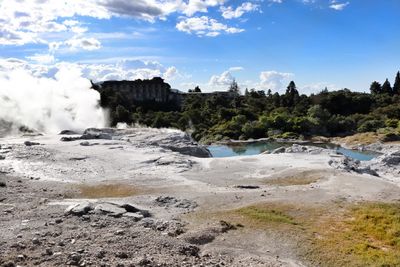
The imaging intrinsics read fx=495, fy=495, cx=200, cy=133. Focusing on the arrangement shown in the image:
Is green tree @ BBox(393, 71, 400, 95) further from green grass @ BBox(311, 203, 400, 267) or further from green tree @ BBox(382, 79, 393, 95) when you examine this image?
green grass @ BBox(311, 203, 400, 267)

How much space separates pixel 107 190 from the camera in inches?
1299

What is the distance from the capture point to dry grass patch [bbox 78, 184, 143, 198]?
31.7 meters

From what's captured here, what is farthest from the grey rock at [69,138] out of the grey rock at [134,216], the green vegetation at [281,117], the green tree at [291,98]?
the green tree at [291,98]

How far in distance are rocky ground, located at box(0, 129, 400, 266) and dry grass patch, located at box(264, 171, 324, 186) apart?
69 millimetres

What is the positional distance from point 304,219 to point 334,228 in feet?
5.64

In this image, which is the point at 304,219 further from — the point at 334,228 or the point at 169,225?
the point at 169,225

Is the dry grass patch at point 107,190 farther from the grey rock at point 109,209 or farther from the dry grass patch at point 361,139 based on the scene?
the dry grass patch at point 361,139

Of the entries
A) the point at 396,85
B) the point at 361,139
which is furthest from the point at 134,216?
the point at 396,85

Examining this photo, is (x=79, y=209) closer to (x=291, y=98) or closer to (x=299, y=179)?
(x=299, y=179)

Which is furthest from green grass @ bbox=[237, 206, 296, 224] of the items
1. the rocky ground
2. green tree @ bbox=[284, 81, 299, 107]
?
green tree @ bbox=[284, 81, 299, 107]

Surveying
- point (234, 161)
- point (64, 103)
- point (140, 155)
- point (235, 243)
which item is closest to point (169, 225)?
point (235, 243)

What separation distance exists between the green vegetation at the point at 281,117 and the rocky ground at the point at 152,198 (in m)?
55.6

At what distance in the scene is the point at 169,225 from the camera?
2239cm

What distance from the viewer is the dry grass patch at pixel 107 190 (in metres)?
31.7
